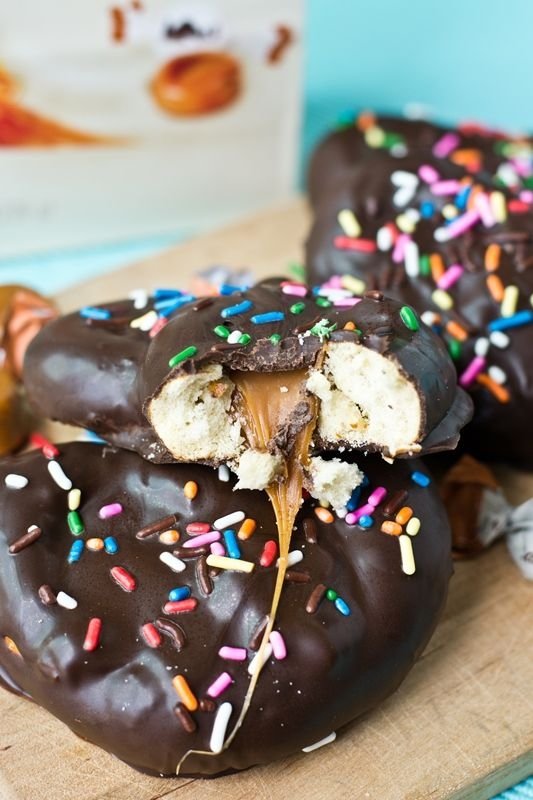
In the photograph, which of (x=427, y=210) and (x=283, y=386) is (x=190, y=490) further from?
(x=427, y=210)

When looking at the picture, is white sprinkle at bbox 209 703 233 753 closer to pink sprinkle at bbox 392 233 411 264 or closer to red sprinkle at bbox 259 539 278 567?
red sprinkle at bbox 259 539 278 567

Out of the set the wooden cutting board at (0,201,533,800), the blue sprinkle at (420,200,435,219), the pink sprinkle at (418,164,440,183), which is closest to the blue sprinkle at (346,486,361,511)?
the wooden cutting board at (0,201,533,800)

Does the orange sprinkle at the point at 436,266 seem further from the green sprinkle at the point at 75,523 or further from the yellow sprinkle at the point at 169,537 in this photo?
the green sprinkle at the point at 75,523

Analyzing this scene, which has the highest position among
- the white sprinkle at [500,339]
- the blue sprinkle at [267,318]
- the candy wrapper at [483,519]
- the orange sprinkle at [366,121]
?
the blue sprinkle at [267,318]

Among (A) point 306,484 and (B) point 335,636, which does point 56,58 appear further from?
(B) point 335,636

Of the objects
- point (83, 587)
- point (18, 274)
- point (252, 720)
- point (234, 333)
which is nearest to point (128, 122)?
point (18, 274)

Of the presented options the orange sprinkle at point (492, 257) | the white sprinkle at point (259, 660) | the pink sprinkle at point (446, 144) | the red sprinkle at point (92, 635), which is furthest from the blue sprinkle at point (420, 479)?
the pink sprinkle at point (446, 144)
